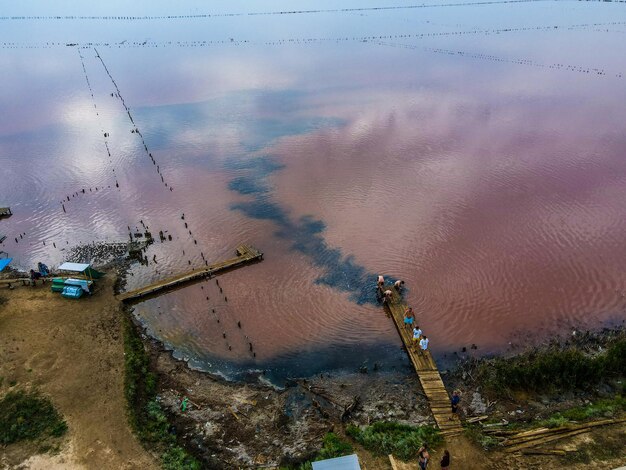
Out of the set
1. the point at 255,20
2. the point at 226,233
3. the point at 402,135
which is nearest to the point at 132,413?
the point at 226,233

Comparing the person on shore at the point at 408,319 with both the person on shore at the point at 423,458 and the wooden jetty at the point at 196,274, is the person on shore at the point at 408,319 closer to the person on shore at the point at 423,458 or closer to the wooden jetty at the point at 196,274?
the person on shore at the point at 423,458

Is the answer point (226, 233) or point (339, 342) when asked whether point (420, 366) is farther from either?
point (226, 233)

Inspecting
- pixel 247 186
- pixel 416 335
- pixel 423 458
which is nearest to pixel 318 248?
pixel 416 335

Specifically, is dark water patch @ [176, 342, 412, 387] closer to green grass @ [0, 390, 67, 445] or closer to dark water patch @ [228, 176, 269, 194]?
green grass @ [0, 390, 67, 445]

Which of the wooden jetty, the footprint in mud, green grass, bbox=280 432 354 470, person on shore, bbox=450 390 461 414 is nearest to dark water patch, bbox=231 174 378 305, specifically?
the wooden jetty

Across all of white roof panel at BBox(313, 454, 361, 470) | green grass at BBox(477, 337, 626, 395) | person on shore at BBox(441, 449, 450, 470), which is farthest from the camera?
green grass at BBox(477, 337, 626, 395)

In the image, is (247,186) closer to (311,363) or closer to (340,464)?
(311,363)
